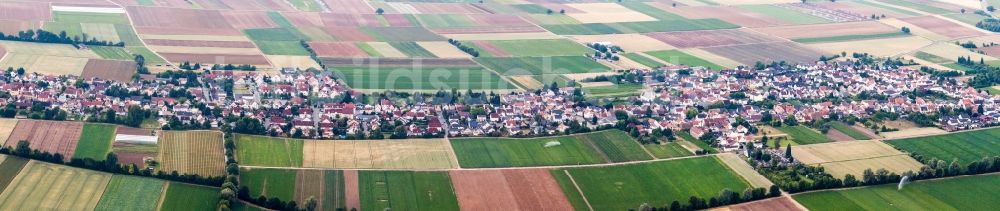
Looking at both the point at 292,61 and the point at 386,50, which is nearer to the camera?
the point at 292,61

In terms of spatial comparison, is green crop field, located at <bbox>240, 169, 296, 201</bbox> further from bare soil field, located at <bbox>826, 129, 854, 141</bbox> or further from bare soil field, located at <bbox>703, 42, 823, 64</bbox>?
bare soil field, located at <bbox>703, 42, 823, 64</bbox>

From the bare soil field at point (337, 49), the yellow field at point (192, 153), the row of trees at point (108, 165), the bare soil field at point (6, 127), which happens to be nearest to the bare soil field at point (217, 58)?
the bare soil field at point (337, 49)

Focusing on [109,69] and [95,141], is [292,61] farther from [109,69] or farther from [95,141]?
[95,141]

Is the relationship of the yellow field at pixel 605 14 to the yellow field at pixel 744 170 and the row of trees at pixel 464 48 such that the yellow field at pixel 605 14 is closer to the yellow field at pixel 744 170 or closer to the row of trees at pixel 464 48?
the row of trees at pixel 464 48

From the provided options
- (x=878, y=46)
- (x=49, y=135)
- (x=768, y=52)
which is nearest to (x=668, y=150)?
(x=49, y=135)

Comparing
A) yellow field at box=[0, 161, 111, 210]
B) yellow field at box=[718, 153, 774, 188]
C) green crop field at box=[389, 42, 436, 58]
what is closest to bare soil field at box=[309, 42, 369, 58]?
green crop field at box=[389, 42, 436, 58]
